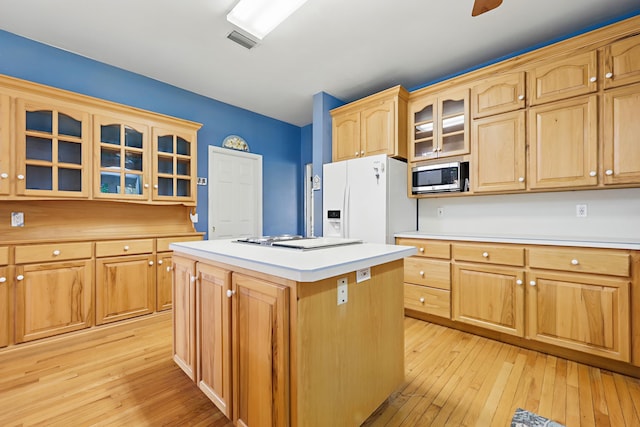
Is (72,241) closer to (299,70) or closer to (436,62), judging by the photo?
(299,70)

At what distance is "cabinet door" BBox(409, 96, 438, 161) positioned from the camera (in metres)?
2.90

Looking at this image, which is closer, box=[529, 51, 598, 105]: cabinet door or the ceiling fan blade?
the ceiling fan blade

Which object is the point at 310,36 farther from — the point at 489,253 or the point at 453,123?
the point at 489,253

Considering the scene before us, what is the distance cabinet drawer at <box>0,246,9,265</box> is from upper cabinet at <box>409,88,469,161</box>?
364 centimetres

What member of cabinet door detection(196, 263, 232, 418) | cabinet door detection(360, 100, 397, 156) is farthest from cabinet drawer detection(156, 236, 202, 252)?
cabinet door detection(360, 100, 397, 156)

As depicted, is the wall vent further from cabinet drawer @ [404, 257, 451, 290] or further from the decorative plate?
cabinet drawer @ [404, 257, 451, 290]

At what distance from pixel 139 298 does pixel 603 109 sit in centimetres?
423

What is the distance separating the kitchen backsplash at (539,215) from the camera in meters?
2.16

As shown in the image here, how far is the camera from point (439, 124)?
2848 mm

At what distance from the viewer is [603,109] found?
6.66ft

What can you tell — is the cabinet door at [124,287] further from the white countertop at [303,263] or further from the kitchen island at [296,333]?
the white countertop at [303,263]

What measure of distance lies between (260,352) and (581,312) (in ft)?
7.35

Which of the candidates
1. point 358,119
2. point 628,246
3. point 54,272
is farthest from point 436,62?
point 54,272

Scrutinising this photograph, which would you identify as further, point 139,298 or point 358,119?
point 358,119
